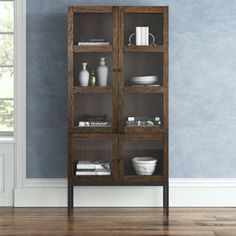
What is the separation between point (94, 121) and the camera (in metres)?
4.27

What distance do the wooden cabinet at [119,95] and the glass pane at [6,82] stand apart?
29.6 inches

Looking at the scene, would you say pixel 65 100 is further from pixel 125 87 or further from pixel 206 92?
pixel 206 92

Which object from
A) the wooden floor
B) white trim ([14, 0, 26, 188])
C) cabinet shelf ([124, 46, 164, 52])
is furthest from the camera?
white trim ([14, 0, 26, 188])

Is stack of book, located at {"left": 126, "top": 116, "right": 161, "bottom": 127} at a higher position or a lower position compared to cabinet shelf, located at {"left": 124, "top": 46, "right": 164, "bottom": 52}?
lower

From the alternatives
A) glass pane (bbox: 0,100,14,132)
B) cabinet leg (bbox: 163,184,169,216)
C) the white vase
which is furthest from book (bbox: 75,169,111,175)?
Result: glass pane (bbox: 0,100,14,132)

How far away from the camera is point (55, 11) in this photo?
456 centimetres

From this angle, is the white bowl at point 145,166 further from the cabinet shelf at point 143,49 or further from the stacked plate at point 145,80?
the cabinet shelf at point 143,49

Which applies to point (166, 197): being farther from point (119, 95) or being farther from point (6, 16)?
point (6, 16)

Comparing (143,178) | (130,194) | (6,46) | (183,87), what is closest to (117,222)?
(143,178)

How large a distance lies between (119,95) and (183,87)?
2.19ft

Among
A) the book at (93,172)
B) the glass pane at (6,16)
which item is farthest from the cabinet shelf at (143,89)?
the glass pane at (6,16)

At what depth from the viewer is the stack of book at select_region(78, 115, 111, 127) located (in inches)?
167

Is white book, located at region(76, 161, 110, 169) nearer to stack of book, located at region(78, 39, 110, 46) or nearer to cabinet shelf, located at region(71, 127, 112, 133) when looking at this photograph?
cabinet shelf, located at region(71, 127, 112, 133)

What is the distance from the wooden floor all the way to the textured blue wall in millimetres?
401
